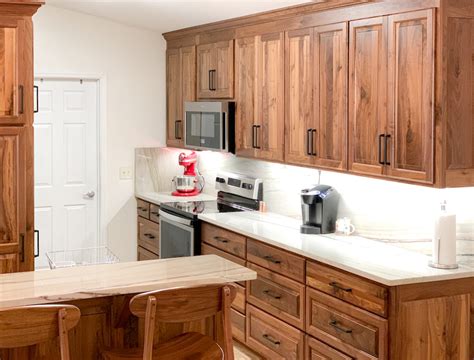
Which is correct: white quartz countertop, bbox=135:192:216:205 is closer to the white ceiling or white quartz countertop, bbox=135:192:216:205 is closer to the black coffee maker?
the white ceiling

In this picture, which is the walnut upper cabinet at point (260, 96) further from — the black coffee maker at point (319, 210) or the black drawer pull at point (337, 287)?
the black drawer pull at point (337, 287)

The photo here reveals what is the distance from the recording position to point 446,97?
3.78 meters

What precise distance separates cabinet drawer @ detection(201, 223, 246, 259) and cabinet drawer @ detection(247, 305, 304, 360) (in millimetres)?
404

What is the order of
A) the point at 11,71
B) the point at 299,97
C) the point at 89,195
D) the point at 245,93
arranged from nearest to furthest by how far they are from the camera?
the point at 11,71, the point at 299,97, the point at 245,93, the point at 89,195

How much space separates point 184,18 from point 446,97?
9.45 ft

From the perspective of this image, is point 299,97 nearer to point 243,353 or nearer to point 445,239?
point 445,239

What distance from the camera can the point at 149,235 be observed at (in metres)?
6.82

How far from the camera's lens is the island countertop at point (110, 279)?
296 centimetres

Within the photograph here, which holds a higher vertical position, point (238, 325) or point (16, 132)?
point (16, 132)

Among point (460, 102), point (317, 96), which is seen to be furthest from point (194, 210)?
point (460, 102)

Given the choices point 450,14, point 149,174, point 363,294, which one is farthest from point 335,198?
point 149,174

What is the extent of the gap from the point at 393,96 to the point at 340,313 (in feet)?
3.94

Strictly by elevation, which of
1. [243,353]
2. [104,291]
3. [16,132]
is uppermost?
[16,132]

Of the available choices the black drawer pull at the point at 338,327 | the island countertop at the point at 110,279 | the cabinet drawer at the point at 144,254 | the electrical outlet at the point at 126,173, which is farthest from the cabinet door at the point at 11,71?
the electrical outlet at the point at 126,173
